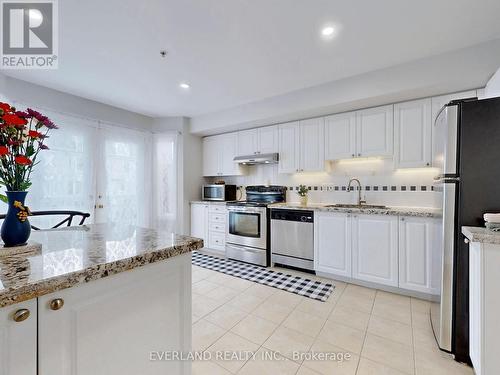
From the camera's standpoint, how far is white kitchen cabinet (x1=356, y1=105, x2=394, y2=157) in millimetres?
2822

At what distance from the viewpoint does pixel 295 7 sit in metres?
1.68

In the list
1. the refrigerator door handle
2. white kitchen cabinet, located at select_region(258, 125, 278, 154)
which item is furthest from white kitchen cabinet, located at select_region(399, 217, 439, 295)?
white kitchen cabinet, located at select_region(258, 125, 278, 154)

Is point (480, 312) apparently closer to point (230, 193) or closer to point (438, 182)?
point (438, 182)

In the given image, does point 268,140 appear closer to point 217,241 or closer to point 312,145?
point 312,145

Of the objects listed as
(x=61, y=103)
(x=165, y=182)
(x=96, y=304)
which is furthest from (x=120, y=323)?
(x=165, y=182)

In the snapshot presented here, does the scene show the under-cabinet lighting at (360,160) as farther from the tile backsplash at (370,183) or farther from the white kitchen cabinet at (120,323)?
the white kitchen cabinet at (120,323)

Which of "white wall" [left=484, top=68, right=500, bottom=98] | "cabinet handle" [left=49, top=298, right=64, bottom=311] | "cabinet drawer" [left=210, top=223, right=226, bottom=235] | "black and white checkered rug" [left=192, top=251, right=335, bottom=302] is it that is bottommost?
"black and white checkered rug" [left=192, top=251, right=335, bottom=302]

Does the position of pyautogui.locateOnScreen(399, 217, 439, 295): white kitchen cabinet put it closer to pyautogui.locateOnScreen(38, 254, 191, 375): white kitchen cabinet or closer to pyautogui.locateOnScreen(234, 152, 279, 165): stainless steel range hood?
pyautogui.locateOnScreen(234, 152, 279, 165): stainless steel range hood

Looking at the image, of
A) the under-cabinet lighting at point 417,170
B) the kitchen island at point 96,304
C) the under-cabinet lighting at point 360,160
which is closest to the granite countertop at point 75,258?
the kitchen island at point 96,304

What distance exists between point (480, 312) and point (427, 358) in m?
0.60

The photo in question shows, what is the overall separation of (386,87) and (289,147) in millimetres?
1477

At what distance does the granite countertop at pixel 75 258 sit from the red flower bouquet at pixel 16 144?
28 cm

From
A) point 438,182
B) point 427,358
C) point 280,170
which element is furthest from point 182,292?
point 280,170

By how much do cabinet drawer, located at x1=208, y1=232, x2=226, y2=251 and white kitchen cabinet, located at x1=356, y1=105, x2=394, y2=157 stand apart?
2533 mm
